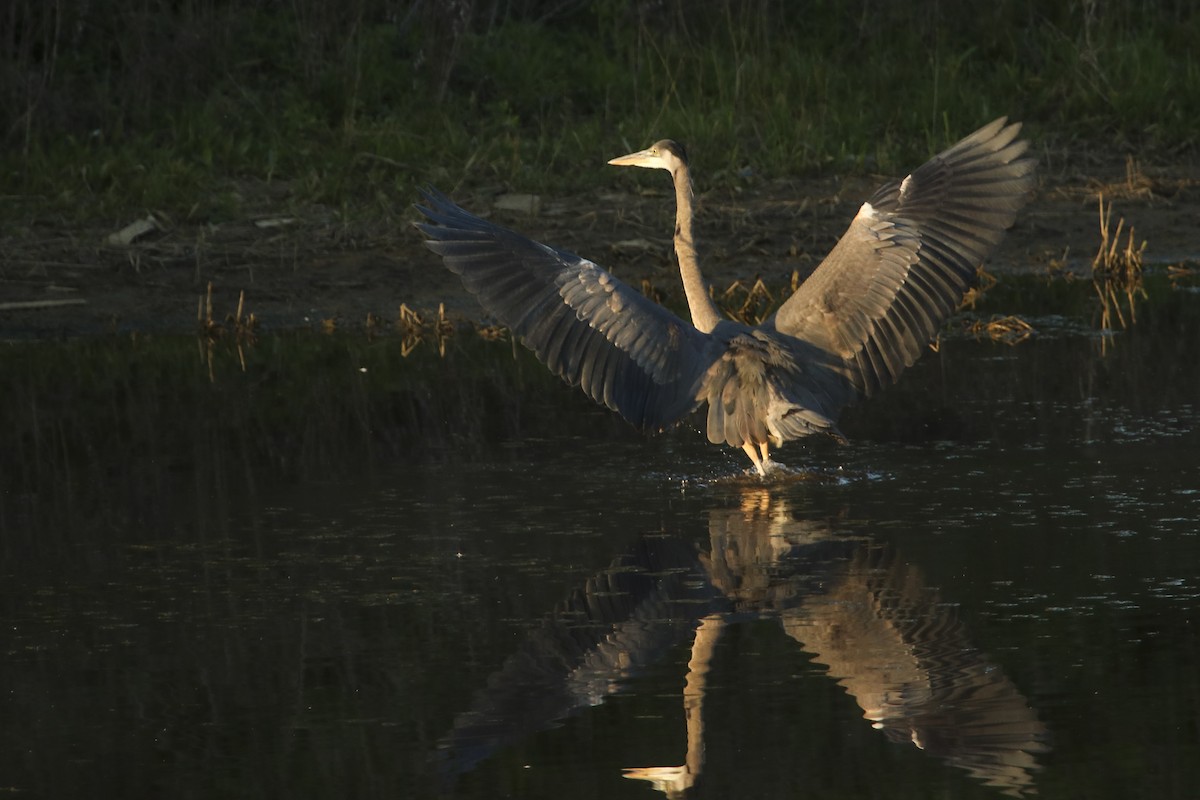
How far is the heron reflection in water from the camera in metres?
4.27

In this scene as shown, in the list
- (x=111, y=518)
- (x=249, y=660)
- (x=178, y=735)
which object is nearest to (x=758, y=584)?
(x=249, y=660)

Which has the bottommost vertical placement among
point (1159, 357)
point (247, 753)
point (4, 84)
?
point (247, 753)

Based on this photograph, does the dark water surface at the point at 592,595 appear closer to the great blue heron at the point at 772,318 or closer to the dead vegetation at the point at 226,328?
the great blue heron at the point at 772,318

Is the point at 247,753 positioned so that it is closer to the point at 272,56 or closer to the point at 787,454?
the point at 787,454

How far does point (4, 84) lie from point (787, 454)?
23.0 feet

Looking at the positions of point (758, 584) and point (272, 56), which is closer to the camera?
point (758, 584)

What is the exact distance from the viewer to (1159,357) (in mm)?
8789

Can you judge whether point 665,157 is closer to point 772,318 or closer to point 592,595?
point 772,318

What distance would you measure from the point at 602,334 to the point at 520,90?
6.97 m

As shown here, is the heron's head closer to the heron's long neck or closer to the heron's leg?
the heron's long neck

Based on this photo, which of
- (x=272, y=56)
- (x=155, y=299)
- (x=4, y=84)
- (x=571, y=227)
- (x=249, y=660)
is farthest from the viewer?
(x=272, y=56)

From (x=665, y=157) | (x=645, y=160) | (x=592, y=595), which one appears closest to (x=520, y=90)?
(x=645, y=160)

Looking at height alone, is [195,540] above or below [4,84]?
below

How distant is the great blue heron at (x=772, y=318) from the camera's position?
7.03 m
